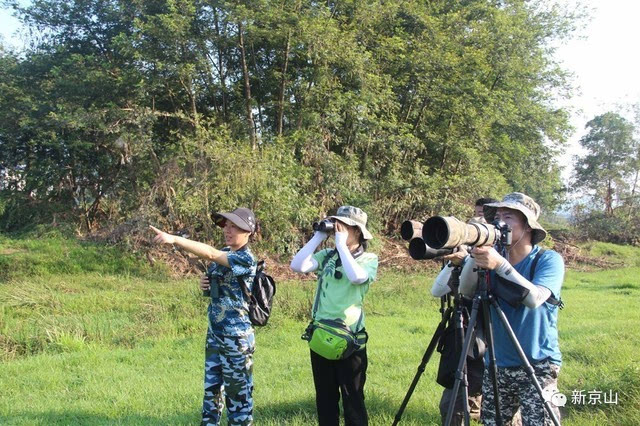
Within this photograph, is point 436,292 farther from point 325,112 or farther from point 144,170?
point 144,170

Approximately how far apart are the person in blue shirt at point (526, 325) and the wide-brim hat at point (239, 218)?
152cm

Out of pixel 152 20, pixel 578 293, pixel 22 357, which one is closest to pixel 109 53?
pixel 152 20

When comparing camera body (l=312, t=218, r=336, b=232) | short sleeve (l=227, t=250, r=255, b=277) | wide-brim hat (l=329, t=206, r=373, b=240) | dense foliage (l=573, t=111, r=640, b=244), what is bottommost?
short sleeve (l=227, t=250, r=255, b=277)

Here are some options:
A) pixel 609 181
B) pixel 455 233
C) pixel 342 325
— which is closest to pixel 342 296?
pixel 342 325

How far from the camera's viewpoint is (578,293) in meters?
12.1

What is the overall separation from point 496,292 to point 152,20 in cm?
1402

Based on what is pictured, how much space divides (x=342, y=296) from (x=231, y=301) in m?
0.79

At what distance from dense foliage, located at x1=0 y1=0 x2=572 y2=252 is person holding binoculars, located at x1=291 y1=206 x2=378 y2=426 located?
9973mm

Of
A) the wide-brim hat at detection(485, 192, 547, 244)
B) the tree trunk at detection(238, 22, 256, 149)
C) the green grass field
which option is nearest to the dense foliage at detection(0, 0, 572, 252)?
the tree trunk at detection(238, 22, 256, 149)

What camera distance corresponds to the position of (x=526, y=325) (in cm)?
285

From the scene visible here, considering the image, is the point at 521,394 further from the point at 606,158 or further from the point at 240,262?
the point at 606,158

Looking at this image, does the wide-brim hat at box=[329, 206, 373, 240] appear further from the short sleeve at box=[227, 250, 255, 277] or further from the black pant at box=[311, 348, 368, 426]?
the black pant at box=[311, 348, 368, 426]

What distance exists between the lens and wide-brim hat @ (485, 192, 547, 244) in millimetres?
2832

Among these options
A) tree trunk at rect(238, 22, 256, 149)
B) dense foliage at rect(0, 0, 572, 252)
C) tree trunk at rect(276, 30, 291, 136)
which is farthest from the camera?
tree trunk at rect(238, 22, 256, 149)
